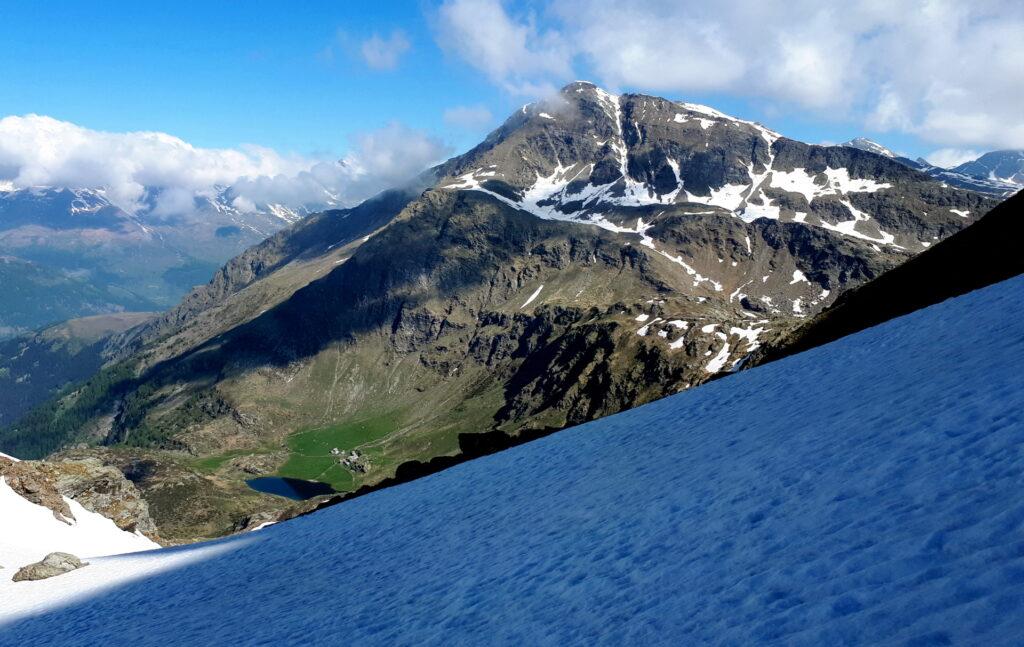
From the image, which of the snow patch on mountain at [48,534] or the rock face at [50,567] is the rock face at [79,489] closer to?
the snow patch on mountain at [48,534]

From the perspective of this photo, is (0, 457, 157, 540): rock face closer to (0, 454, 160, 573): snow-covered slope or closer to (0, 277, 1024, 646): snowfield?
(0, 454, 160, 573): snow-covered slope

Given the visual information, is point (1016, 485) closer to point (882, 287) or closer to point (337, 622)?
point (337, 622)

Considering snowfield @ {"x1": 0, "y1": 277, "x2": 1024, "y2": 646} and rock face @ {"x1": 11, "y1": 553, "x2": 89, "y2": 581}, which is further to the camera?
rock face @ {"x1": 11, "y1": 553, "x2": 89, "y2": 581}

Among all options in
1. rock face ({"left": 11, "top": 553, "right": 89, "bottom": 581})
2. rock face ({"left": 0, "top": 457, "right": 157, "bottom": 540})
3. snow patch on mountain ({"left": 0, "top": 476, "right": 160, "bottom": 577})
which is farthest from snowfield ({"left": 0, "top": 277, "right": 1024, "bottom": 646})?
rock face ({"left": 0, "top": 457, "right": 157, "bottom": 540})

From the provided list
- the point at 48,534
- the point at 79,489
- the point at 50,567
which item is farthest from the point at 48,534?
the point at 79,489

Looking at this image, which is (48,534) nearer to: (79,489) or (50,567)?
(50,567)

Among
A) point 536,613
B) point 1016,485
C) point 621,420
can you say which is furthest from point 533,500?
point 1016,485
